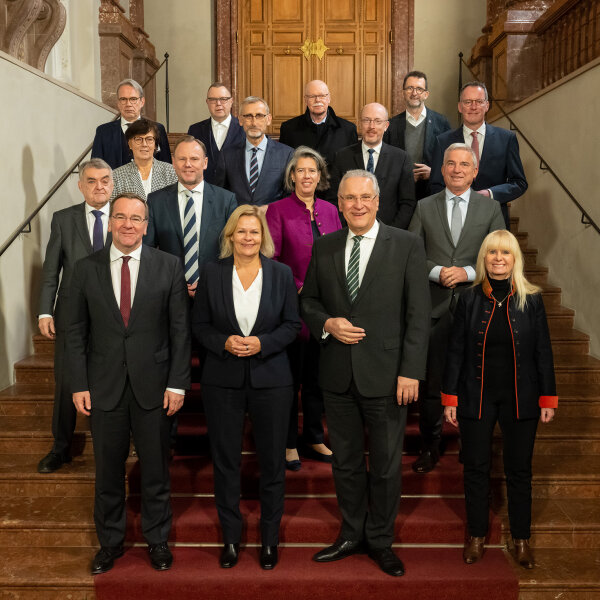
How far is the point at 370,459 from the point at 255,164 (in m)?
1.87

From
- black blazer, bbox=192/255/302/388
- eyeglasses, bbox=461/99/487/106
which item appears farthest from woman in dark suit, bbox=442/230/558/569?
eyeglasses, bbox=461/99/487/106

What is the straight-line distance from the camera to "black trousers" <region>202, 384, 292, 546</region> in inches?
126

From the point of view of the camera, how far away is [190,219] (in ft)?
12.1

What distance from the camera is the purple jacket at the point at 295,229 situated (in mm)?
3689

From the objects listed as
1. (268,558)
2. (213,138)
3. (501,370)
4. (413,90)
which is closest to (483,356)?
(501,370)

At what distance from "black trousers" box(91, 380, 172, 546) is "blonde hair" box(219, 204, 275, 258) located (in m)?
0.71

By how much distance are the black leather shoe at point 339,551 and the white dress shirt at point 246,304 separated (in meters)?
1.01

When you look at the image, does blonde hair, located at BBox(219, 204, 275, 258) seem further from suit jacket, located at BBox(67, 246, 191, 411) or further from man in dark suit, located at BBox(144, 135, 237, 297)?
man in dark suit, located at BBox(144, 135, 237, 297)

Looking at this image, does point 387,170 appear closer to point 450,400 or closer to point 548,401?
point 450,400

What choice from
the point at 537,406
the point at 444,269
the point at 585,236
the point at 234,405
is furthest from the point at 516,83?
the point at 234,405

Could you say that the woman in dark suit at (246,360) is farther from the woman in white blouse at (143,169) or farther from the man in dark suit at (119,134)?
the man in dark suit at (119,134)

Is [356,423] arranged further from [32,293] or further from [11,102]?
[11,102]

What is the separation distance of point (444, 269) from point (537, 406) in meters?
0.75

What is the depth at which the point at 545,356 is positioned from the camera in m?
3.21
